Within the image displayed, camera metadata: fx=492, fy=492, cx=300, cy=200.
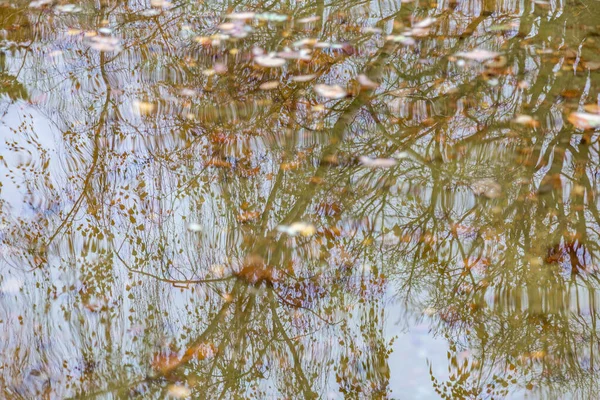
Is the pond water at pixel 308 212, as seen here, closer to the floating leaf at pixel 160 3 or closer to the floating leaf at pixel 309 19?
the floating leaf at pixel 309 19

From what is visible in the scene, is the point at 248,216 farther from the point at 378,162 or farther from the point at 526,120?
the point at 526,120

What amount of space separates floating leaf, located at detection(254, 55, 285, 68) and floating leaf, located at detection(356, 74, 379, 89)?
37 cm

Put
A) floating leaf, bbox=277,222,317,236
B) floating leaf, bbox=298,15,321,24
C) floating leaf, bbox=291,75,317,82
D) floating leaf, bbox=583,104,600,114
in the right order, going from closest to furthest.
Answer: floating leaf, bbox=277,222,317,236 < floating leaf, bbox=583,104,600,114 < floating leaf, bbox=291,75,317,82 < floating leaf, bbox=298,15,321,24

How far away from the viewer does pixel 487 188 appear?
1.62 metres

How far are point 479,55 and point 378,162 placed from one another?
0.90m

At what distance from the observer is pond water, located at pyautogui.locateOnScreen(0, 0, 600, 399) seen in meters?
1.27

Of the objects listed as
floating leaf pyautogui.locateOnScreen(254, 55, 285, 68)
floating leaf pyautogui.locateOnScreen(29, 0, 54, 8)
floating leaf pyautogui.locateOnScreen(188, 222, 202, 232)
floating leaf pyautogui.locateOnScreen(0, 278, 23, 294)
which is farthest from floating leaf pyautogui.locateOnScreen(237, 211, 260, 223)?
Result: floating leaf pyautogui.locateOnScreen(29, 0, 54, 8)

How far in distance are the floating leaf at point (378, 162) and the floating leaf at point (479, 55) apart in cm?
82

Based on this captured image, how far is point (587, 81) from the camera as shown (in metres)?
1.99

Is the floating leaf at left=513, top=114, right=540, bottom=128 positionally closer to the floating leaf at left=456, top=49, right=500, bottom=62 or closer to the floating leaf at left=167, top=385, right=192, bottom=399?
the floating leaf at left=456, top=49, right=500, bottom=62

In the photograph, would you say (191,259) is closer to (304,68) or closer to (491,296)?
(491,296)

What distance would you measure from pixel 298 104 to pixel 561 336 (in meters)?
1.27

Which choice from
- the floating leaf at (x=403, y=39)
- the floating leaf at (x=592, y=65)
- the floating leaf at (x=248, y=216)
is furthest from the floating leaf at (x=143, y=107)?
the floating leaf at (x=592, y=65)

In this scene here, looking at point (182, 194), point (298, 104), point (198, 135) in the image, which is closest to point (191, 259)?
point (182, 194)
